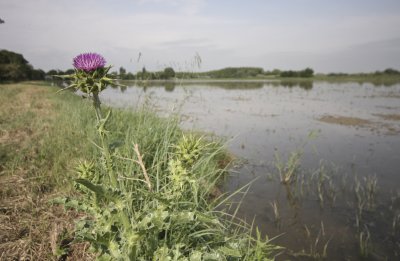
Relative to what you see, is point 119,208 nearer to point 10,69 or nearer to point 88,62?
point 88,62

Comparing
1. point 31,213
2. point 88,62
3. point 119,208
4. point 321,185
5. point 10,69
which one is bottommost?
point 321,185

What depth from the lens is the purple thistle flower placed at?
2.08 metres

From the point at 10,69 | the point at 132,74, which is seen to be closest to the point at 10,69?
the point at 10,69

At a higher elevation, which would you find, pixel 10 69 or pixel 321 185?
pixel 10 69

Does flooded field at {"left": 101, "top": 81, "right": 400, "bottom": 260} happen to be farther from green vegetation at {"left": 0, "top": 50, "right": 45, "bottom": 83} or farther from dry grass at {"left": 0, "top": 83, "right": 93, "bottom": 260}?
green vegetation at {"left": 0, "top": 50, "right": 45, "bottom": 83}

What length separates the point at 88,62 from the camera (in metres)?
2.09

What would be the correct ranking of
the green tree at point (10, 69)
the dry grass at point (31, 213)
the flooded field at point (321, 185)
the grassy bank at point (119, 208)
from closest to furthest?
1. the grassy bank at point (119, 208)
2. the dry grass at point (31, 213)
3. the flooded field at point (321, 185)
4. the green tree at point (10, 69)

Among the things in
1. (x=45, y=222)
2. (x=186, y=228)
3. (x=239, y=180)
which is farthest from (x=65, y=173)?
(x=239, y=180)

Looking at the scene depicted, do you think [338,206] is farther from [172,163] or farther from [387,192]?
[172,163]

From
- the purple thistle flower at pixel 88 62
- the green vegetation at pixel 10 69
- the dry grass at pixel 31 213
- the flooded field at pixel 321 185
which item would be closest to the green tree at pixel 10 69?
the green vegetation at pixel 10 69

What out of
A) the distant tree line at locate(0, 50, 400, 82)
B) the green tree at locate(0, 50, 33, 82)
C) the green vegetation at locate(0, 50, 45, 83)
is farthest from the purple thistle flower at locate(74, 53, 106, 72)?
the green tree at locate(0, 50, 33, 82)

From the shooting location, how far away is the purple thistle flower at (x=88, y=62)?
2.08 m

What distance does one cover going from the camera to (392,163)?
8031 mm

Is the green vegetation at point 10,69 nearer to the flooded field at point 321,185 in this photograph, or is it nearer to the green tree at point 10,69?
the green tree at point 10,69
